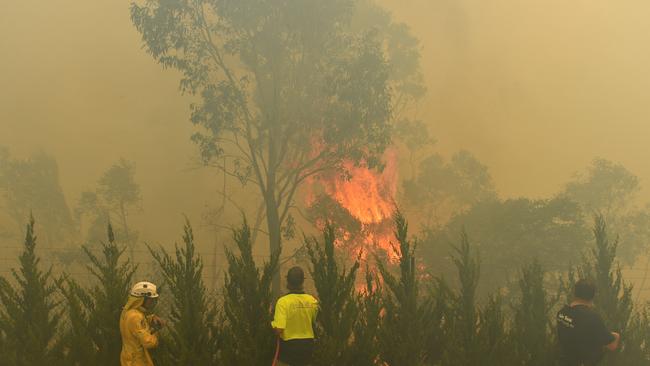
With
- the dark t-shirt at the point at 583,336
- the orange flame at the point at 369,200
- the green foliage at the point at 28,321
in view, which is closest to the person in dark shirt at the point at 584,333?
the dark t-shirt at the point at 583,336

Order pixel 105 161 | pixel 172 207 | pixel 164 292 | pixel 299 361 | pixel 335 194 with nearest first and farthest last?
pixel 299 361
pixel 164 292
pixel 335 194
pixel 172 207
pixel 105 161

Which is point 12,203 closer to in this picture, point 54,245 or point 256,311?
point 54,245

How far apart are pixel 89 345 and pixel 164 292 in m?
7.76

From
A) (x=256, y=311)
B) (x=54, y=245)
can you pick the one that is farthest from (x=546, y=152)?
(x=256, y=311)

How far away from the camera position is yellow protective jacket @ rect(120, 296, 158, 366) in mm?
6402

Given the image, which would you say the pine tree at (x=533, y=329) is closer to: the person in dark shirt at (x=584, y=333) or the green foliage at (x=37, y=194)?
the person in dark shirt at (x=584, y=333)

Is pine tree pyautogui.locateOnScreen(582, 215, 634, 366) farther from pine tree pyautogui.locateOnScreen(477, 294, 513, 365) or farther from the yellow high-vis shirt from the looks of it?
the yellow high-vis shirt

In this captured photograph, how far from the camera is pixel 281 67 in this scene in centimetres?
2592

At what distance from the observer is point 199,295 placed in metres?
8.12

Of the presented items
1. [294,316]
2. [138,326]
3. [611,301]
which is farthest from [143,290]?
[611,301]

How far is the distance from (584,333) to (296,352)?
10.7 ft

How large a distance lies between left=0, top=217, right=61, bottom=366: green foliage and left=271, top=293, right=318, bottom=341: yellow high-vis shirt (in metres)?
3.57

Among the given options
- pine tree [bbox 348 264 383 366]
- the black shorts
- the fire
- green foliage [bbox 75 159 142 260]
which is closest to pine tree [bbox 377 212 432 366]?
pine tree [bbox 348 264 383 366]

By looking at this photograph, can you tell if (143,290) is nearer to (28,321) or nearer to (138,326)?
(138,326)
